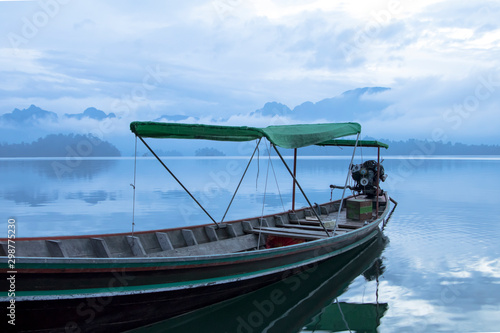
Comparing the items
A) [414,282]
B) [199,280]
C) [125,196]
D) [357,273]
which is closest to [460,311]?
[414,282]

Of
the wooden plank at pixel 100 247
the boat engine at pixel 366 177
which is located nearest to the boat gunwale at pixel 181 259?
the wooden plank at pixel 100 247

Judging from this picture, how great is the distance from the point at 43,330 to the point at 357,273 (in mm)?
7243

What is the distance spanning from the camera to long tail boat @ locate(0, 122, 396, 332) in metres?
5.18

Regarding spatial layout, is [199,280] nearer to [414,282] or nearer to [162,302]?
[162,302]

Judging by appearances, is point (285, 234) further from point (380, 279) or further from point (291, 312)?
point (380, 279)

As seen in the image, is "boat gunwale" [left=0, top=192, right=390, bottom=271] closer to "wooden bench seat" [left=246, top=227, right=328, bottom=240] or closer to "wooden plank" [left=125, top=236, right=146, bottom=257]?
"wooden bench seat" [left=246, top=227, right=328, bottom=240]

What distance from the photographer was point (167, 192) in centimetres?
2912

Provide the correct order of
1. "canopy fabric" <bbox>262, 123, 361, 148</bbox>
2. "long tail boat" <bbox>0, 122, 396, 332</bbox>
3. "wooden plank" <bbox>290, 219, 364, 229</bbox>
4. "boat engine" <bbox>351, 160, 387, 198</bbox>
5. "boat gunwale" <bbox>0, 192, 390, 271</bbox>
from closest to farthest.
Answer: "boat gunwale" <bbox>0, 192, 390, 271</bbox> < "long tail boat" <bbox>0, 122, 396, 332</bbox> < "canopy fabric" <bbox>262, 123, 361, 148</bbox> < "wooden plank" <bbox>290, 219, 364, 229</bbox> < "boat engine" <bbox>351, 160, 387, 198</bbox>

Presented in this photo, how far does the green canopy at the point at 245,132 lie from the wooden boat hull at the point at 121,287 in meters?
2.11

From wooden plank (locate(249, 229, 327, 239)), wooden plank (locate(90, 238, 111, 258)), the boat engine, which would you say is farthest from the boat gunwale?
the boat engine

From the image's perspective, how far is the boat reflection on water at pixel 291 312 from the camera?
6.86m

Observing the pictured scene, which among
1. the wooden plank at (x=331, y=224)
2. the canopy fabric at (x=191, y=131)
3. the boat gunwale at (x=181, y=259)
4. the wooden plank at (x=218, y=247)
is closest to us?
the boat gunwale at (x=181, y=259)

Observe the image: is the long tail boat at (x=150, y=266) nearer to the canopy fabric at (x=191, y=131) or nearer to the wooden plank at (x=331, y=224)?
the canopy fabric at (x=191, y=131)

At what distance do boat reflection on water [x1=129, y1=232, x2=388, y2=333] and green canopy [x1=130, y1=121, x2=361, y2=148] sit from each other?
286cm
